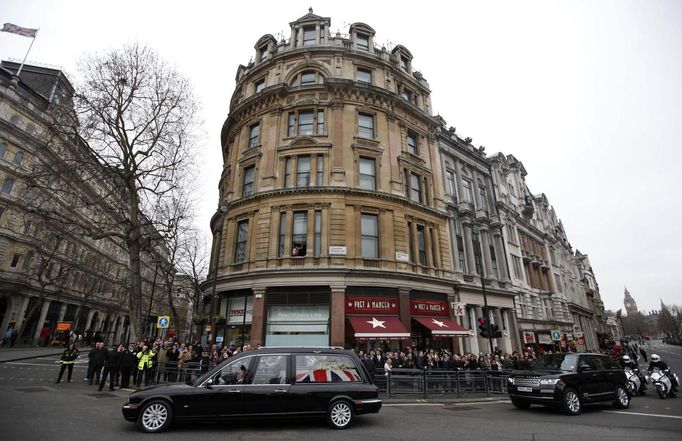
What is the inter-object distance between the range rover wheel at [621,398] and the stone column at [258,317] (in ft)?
49.4

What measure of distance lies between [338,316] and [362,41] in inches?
848

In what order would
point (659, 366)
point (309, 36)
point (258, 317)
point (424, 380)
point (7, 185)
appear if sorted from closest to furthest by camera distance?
point (659, 366), point (424, 380), point (258, 317), point (309, 36), point (7, 185)

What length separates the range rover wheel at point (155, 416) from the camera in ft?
22.6

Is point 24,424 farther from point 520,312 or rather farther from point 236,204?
point 520,312

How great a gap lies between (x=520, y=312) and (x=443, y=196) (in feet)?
50.2

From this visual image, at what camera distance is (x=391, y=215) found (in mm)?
21688

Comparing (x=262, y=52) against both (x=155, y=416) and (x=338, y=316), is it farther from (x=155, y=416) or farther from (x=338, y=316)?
(x=155, y=416)

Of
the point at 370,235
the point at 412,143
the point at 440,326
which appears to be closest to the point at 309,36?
the point at 412,143

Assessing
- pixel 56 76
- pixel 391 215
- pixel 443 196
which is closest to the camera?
pixel 391 215

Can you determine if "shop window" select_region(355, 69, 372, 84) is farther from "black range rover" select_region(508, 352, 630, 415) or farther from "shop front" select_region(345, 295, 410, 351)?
"black range rover" select_region(508, 352, 630, 415)

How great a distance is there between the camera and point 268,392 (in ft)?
24.4

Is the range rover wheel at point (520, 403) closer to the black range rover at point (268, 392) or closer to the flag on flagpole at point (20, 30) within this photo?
the black range rover at point (268, 392)

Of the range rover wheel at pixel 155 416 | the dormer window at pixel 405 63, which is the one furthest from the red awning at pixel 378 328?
the dormer window at pixel 405 63

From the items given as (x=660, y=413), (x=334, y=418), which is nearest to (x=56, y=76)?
(x=334, y=418)
